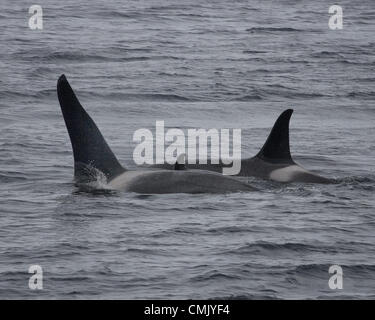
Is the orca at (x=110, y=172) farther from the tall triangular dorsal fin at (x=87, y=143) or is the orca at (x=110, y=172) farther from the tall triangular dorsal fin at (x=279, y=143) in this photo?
the tall triangular dorsal fin at (x=279, y=143)

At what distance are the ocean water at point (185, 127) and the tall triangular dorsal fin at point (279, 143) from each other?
992 millimetres

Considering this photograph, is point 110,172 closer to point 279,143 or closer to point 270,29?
point 279,143

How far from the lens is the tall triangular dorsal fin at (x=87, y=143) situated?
1595cm

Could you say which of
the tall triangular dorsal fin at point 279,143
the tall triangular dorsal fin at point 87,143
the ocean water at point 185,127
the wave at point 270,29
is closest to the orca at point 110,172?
the tall triangular dorsal fin at point 87,143

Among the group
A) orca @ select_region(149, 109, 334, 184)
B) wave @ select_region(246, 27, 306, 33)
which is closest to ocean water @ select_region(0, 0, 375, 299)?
wave @ select_region(246, 27, 306, 33)

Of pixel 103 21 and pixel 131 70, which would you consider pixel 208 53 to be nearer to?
pixel 131 70

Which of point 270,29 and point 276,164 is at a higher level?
point 270,29

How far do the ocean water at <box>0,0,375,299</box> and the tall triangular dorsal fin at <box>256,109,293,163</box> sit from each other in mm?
992

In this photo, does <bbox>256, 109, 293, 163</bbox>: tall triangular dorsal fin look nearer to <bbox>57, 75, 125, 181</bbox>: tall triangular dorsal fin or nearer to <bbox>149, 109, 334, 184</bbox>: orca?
<bbox>149, 109, 334, 184</bbox>: orca

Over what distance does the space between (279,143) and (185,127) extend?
18.6 ft

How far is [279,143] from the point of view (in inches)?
698

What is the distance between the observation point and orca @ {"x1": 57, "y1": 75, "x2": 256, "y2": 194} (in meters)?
15.6

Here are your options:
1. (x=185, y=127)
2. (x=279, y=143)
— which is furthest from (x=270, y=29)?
(x=279, y=143)

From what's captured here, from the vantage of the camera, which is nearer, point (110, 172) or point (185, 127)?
point (110, 172)
